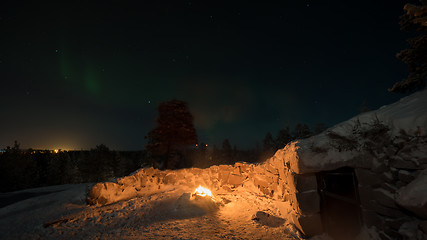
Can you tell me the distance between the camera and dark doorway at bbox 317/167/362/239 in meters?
3.96

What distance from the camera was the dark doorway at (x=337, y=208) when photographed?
13.0ft

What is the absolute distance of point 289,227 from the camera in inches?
171

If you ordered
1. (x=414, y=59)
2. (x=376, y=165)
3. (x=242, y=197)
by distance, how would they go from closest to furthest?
(x=376, y=165)
(x=414, y=59)
(x=242, y=197)

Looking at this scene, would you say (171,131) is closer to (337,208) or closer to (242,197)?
(242,197)

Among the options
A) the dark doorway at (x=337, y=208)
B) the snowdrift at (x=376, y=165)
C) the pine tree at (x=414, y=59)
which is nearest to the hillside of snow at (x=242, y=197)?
the snowdrift at (x=376, y=165)

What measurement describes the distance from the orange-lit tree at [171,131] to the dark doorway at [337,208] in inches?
441

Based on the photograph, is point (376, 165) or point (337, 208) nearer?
point (376, 165)

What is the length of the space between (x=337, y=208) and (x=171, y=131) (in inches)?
468

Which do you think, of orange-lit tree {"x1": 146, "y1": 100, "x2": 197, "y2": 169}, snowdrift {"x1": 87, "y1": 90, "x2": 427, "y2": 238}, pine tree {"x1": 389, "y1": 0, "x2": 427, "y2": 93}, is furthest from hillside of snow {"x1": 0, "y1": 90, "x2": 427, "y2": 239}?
orange-lit tree {"x1": 146, "y1": 100, "x2": 197, "y2": 169}

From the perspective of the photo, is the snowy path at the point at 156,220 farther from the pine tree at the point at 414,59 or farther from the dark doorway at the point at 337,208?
the pine tree at the point at 414,59

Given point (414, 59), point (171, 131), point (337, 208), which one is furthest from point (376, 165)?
point (171, 131)

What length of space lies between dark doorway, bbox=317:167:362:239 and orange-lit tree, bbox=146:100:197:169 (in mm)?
11203

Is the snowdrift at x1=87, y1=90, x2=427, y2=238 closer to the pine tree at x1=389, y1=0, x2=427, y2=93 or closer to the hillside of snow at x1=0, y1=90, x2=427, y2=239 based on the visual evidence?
the hillside of snow at x1=0, y1=90, x2=427, y2=239

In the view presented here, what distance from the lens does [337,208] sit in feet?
14.6
